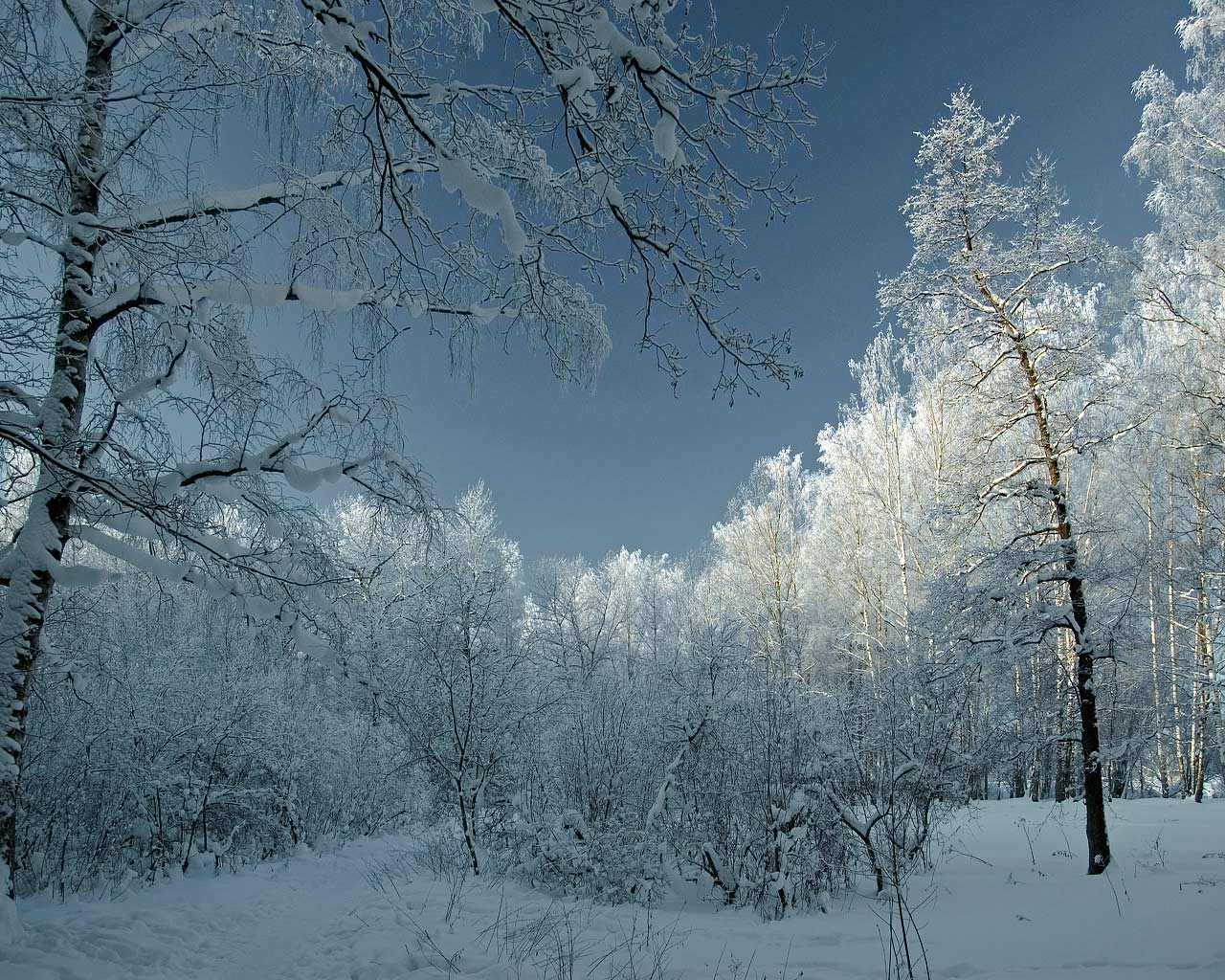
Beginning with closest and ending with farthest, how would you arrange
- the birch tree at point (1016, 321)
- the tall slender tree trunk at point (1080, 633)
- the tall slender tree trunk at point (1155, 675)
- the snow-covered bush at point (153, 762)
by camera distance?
the snow-covered bush at point (153, 762), the tall slender tree trunk at point (1080, 633), the birch tree at point (1016, 321), the tall slender tree trunk at point (1155, 675)

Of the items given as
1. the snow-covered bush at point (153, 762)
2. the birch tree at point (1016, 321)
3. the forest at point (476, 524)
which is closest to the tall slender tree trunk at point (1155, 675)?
the forest at point (476, 524)

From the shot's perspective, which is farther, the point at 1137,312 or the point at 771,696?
the point at 1137,312

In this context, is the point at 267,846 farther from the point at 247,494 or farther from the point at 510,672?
the point at 247,494

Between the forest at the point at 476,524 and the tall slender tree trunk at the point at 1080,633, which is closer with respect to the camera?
the forest at the point at 476,524

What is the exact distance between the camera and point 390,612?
1427 cm

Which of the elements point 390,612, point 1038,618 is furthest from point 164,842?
point 1038,618

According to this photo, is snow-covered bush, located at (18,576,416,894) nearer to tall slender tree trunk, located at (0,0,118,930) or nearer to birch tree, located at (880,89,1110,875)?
tall slender tree trunk, located at (0,0,118,930)

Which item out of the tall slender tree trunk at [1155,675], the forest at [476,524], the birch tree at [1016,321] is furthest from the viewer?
the tall slender tree trunk at [1155,675]

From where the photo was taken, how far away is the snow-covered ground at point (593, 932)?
4121mm

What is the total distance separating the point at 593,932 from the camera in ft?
16.8

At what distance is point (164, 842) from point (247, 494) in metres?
6.99

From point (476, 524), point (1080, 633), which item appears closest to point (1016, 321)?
point (1080, 633)

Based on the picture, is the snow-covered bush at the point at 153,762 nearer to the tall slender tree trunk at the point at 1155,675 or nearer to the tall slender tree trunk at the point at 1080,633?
the tall slender tree trunk at the point at 1080,633

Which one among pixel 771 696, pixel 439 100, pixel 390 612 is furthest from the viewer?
pixel 390 612
